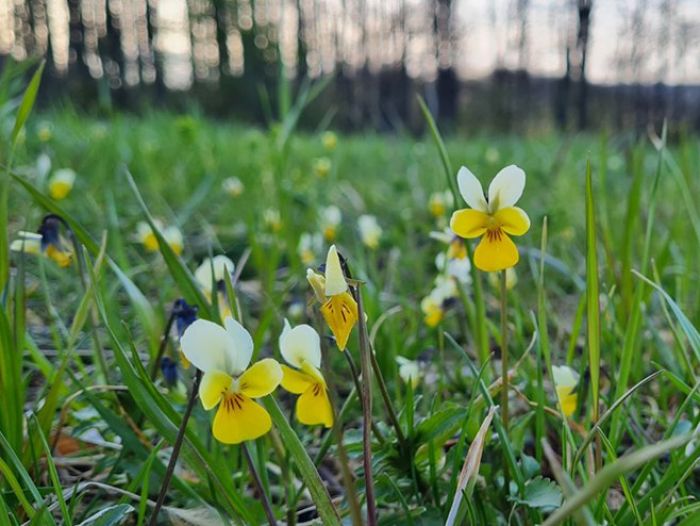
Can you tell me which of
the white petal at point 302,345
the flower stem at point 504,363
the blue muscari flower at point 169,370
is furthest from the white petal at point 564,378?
the blue muscari flower at point 169,370

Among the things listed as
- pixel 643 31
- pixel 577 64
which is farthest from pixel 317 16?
pixel 643 31

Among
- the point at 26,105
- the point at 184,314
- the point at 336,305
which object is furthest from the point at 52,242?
the point at 336,305

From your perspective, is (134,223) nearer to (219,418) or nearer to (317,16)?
(219,418)

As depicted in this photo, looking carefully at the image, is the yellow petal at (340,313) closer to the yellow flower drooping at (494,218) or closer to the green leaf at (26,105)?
the yellow flower drooping at (494,218)

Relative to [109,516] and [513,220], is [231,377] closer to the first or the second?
[109,516]

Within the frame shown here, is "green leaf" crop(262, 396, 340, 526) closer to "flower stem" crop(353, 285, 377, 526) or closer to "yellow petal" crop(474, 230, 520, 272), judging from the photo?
"flower stem" crop(353, 285, 377, 526)
